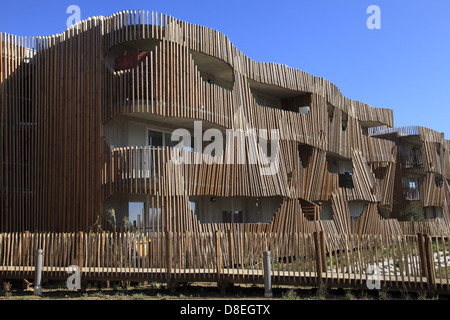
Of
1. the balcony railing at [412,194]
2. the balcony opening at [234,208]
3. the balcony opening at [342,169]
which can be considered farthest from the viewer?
the balcony railing at [412,194]

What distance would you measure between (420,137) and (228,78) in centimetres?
2121

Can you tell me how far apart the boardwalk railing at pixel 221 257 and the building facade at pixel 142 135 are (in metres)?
3.07

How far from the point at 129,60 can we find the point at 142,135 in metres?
2.92

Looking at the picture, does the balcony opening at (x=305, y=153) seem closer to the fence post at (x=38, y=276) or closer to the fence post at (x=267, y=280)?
the fence post at (x=267, y=280)

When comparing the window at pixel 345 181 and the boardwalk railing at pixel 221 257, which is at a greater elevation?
the window at pixel 345 181

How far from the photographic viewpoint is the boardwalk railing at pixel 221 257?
11.4 m

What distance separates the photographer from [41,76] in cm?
Answer: 1903

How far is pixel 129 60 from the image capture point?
58.4 feet

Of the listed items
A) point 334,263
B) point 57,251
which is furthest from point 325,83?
point 57,251

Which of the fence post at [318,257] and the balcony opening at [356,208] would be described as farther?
the balcony opening at [356,208]
